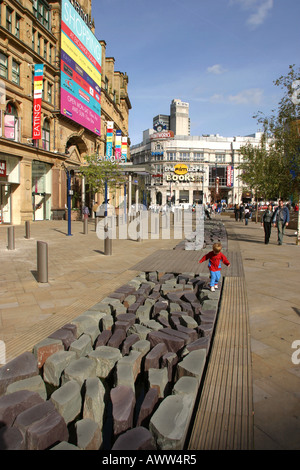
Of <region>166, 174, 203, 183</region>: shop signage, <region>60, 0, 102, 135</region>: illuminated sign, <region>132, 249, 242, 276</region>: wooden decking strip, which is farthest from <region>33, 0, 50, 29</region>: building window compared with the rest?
<region>166, 174, 203, 183</region>: shop signage

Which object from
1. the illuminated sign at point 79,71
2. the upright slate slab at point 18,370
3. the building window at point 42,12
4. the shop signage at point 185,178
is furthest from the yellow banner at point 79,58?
the shop signage at point 185,178

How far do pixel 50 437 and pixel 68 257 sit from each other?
25.0ft

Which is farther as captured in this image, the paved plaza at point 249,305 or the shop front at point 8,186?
the shop front at point 8,186

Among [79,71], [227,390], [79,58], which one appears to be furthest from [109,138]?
[227,390]

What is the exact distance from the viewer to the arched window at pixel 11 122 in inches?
831

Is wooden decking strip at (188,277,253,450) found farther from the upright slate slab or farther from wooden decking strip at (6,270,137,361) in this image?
Answer: wooden decking strip at (6,270,137,361)

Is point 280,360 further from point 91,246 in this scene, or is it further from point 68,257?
point 91,246

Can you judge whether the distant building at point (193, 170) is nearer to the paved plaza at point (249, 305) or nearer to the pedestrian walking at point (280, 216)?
the pedestrian walking at point (280, 216)

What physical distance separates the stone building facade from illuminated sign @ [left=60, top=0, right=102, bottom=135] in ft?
1.68

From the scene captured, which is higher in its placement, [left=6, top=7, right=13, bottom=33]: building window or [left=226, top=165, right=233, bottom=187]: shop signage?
[left=6, top=7, right=13, bottom=33]: building window

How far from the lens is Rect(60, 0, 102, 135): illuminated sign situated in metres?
28.2

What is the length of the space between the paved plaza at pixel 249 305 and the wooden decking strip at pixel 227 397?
9 centimetres

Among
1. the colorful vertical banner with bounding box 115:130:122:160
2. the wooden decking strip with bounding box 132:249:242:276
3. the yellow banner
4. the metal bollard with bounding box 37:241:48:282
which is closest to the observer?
the metal bollard with bounding box 37:241:48:282
